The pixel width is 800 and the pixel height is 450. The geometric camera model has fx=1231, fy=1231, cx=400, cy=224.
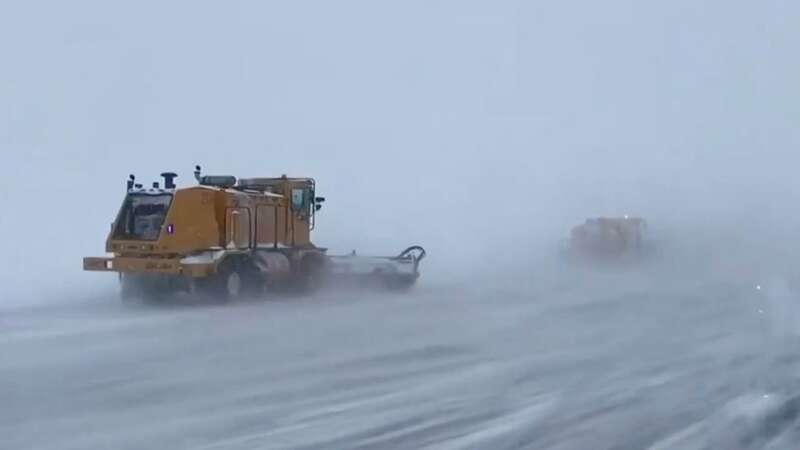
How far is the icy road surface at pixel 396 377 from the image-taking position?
9391mm

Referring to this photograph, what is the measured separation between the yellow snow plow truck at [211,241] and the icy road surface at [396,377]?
0.73 meters

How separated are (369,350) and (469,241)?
24.4 meters

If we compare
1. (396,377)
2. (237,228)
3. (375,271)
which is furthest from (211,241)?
(396,377)

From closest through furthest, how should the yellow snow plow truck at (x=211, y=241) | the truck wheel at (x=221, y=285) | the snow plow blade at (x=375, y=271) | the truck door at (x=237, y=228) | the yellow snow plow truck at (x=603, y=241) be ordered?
1. the yellow snow plow truck at (x=211, y=241)
2. the truck wheel at (x=221, y=285)
3. the truck door at (x=237, y=228)
4. the snow plow blade at (x=375, y=271)
5. the yellow snow plow truck at (x=603, y=241)

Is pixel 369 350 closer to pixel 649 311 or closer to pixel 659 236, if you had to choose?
pixel 649 311

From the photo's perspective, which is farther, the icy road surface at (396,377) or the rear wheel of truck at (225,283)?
the rear wheel of truck at (225,283)

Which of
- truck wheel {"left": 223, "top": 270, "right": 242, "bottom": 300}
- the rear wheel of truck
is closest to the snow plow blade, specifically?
the rear wheel of truck

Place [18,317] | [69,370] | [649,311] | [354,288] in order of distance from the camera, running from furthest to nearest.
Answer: [354,288] → [649,311] → [18,317] → [69,370]

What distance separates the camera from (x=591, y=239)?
37.9 meters

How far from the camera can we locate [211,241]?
2145 centimetres

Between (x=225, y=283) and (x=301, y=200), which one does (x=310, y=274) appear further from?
(x=225, y=283)

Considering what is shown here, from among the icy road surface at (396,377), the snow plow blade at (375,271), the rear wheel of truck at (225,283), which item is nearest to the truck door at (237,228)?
the rear wheel of truck at (225,283)

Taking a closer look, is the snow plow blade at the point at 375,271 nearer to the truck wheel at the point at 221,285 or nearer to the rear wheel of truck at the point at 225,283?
the rear wheel of truck at the point at 225,283

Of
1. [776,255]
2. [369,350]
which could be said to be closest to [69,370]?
[369,350]
